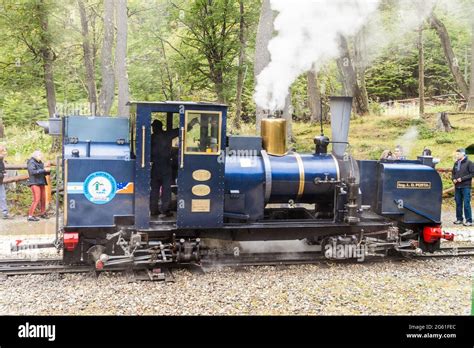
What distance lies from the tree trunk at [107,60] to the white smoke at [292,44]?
19.5ft

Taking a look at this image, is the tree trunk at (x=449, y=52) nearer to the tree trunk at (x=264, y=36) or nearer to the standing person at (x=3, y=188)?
the tree trunk at (x=264, y=36)

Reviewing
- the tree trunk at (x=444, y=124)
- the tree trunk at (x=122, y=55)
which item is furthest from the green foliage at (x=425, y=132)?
the tree trunk at (x=122, y=55)

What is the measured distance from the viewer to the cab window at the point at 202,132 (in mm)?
7059

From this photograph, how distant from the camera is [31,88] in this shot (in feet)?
50.4

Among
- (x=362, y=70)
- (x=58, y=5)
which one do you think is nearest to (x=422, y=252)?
(x=362, y=70)

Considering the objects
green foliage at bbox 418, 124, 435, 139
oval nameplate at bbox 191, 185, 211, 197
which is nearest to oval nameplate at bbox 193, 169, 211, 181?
oval nameplate at bbox 191, 185, 211, 197

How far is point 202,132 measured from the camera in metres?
7.13

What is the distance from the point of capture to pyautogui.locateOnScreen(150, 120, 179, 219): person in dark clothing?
7422 mm

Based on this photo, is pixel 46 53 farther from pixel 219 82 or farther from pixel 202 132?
pixel 202 132

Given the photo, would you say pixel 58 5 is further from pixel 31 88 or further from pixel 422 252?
pixel 422 252

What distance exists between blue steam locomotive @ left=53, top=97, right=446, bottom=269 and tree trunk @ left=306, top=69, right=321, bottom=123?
9.56 meters

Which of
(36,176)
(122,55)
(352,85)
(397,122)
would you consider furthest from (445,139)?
(36,176)

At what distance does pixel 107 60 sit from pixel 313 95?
8140 mm
